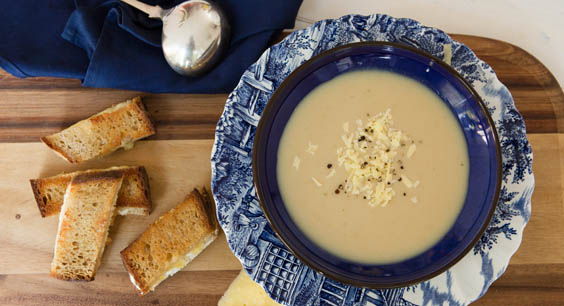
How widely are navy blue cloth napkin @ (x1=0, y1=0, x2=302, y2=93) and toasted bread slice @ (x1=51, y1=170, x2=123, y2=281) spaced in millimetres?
361

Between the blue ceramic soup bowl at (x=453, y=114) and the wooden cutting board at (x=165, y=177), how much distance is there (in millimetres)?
403

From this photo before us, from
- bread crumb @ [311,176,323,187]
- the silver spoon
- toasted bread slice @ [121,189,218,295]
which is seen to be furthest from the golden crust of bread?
bread crumb @ [311,176,323,187]

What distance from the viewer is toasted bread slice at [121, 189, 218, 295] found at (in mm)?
1763

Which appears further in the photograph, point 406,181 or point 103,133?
point 103,133

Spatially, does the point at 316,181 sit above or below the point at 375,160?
below

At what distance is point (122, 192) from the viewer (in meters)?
1.81

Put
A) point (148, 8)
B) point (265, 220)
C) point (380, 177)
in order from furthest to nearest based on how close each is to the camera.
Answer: point (148, 8)
point (265, 220)
point (380, 177)

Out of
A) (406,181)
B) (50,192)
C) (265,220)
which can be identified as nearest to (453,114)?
(406,181)

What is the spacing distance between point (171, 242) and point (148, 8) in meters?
0.87

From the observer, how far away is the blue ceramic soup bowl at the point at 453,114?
1437 mm

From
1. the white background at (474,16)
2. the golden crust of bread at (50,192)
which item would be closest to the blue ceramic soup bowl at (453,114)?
the white background at (474,16)

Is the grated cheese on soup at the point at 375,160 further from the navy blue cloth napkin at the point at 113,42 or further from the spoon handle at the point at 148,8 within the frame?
the spoon handle at the point at 148,8

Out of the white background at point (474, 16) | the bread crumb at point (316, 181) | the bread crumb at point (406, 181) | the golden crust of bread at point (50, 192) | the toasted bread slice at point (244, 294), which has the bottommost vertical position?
the toasted bread slice at point (244, 294)

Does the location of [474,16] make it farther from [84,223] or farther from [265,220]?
[84,223]
